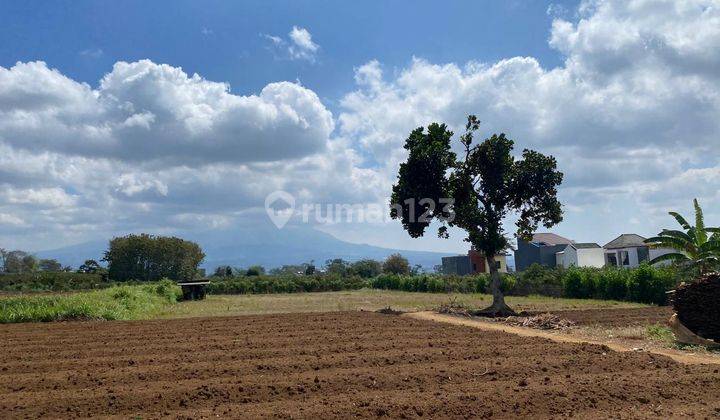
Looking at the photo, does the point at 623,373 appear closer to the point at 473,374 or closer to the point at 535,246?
the point at 473,374

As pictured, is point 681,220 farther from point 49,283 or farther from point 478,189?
point 49,283

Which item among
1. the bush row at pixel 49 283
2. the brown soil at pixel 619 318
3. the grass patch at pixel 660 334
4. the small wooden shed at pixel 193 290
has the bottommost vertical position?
the grass patch at pixel 660 334

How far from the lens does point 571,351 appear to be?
1152 cm

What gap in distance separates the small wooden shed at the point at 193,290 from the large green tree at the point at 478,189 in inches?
868

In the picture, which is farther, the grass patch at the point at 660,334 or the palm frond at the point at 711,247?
the palm frond at the point at 711,247

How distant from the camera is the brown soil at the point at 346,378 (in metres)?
7.39

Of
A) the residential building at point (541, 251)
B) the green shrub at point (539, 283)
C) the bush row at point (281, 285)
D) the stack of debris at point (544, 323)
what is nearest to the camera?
the stack of debris at point (544, 323)

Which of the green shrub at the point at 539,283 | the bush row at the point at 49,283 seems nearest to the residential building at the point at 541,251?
the green shrub at the point at 539,283

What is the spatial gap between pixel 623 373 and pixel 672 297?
5.66 metres

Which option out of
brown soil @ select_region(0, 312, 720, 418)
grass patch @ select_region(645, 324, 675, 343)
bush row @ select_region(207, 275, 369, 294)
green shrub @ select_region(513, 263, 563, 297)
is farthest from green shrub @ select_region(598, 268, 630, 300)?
bush row @ select_region(207, 275, 369, 294)

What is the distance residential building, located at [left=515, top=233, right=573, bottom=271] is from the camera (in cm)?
6688

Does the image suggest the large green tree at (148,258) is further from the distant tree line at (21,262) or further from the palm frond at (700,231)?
the palm frond at (700,231)

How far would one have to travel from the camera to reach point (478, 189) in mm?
23984

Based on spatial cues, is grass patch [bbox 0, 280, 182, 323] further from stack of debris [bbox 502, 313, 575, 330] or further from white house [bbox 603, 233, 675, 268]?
white house [bbox 603, 233, 675, 268]
